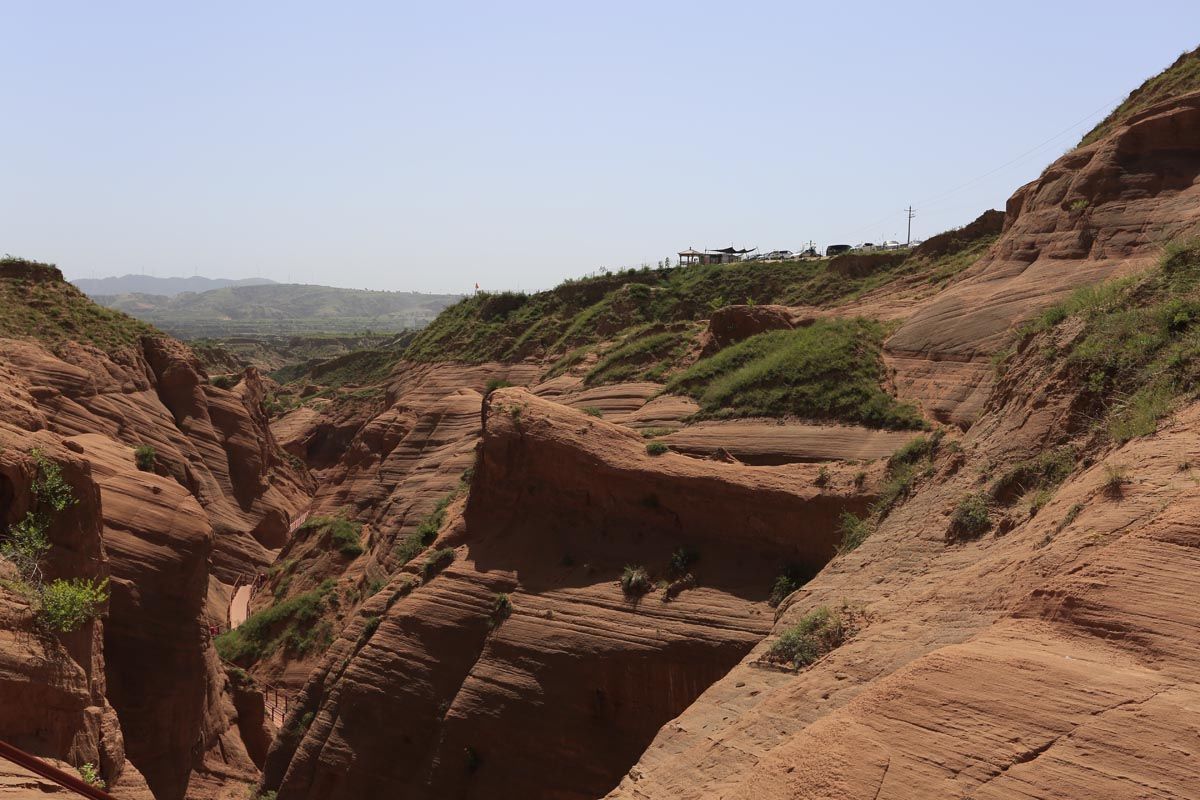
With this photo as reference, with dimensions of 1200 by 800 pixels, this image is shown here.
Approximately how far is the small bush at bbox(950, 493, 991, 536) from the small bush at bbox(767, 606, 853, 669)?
77.7 inches

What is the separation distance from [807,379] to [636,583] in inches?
291

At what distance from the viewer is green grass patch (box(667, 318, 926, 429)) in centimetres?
2088

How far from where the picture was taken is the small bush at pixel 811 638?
10.8 m

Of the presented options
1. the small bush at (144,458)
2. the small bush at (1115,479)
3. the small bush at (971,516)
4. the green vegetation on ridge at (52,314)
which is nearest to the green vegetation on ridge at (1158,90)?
the small bush at (971,516)

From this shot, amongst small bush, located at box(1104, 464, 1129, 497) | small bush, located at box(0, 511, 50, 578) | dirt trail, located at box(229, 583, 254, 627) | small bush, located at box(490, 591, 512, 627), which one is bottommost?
dirt trail, located at box(229, 583, 254, 627)

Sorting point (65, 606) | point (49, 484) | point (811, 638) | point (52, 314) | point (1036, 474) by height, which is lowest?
point (65, 606)

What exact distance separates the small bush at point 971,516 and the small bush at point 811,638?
1.97 meters

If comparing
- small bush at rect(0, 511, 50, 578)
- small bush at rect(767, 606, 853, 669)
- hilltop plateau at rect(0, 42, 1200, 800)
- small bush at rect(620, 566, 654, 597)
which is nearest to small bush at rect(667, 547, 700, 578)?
hilltop plateau at rect(0, 42, 1200, 800)

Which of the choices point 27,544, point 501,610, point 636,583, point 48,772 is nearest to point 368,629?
point 501,610

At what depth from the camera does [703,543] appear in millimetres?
18750

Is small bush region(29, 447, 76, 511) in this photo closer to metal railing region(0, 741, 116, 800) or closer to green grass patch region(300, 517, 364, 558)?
metal railing region(0, 741, 116, 800)

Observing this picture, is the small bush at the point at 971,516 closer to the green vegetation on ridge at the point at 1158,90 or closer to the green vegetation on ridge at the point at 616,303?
the green vegetation on ridge at the point at 1158,90

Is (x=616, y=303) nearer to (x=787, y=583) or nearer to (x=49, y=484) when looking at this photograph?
A: (x=787, y=583)

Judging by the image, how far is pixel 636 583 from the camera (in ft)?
59.5
